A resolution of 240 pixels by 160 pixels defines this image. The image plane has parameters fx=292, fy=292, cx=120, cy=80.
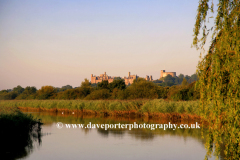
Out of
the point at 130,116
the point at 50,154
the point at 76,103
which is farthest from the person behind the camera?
the point at 76,103

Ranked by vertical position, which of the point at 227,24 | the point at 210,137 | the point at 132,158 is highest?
the point at 227,24

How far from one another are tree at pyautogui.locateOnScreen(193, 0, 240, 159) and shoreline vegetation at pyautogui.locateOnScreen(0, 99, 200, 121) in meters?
11.2

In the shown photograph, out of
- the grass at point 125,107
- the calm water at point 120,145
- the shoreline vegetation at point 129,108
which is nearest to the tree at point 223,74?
the calm water at point 120,145

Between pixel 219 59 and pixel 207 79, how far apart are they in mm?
535

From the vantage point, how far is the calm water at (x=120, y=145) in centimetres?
1045

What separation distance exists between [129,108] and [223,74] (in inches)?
801

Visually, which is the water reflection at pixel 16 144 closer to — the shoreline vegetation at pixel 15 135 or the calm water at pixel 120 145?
the shoreline vegetation at pixel 15 135

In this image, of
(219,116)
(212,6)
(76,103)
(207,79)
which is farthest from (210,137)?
(76,103)

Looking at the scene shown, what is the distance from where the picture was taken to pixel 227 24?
6004mm

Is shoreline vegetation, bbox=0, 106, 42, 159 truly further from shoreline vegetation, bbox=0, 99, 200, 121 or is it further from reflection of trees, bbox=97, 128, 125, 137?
shoreline vegetation, bbox=0, 99, 200, 121

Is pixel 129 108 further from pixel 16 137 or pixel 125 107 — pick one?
pixel 16 137

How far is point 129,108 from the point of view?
25891 millimetres

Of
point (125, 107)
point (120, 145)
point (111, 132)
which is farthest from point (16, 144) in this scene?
point (125, 107)

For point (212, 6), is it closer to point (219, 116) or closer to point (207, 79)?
point (207, 79)
